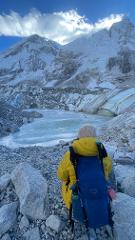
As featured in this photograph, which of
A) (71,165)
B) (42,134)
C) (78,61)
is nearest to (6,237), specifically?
(71,165)

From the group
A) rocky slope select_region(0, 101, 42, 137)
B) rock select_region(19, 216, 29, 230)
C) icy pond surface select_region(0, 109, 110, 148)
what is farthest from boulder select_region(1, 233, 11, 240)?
rocky slope select_region(0, 101, 42, 137)

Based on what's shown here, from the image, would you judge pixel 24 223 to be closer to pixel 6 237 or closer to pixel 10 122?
pixel 6 237

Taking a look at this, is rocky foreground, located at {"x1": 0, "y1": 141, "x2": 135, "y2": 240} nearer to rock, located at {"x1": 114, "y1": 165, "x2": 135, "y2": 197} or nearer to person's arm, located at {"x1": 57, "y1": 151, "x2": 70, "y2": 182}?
rock, located at {"x1": 114, "y1": 165, "x2": 135, "y2": 197}

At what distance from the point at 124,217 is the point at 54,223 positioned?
3.67 ft

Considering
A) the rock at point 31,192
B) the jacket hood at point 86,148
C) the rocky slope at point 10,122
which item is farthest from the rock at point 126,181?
the rocky slope at point 10,122

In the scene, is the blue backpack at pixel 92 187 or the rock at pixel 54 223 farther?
the rock at pixel 54 223

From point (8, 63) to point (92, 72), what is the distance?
32801mm

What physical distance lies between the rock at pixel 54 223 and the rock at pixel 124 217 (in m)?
0.87

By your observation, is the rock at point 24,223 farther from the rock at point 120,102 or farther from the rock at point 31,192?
the rock at point 120,102

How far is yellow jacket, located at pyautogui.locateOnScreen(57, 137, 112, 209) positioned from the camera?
432 cm

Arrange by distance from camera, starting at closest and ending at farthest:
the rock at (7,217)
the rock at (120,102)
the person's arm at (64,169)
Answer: the person's arm at (64,169) < the rock at (7,217) < the rock at (120,102)

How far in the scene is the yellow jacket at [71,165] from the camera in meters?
4.32

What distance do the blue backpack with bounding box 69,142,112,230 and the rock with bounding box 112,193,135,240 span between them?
1.56 feet

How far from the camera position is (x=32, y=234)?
5.37 m
